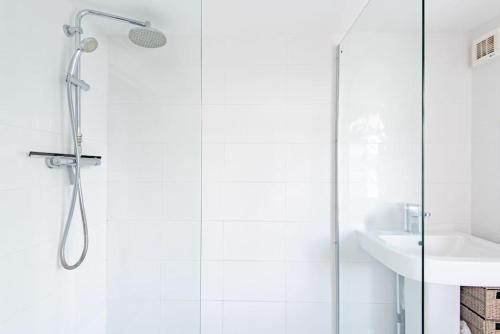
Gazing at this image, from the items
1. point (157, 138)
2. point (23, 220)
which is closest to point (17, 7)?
point (157, 138)

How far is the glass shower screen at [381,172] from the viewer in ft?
2.86

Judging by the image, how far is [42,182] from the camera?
3.61 feet

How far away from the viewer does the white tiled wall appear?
5.46ft

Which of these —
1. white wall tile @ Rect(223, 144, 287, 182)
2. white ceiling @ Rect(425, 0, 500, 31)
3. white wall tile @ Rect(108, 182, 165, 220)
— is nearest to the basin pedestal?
white wall tile @ Rect(223, 144, 287, 182)

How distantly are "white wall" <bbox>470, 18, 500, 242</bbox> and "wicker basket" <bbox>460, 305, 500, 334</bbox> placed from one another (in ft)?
1.43

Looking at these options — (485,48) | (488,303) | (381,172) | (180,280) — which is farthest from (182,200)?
(485,48)

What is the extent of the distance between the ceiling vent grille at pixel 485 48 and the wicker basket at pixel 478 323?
1.32 meters

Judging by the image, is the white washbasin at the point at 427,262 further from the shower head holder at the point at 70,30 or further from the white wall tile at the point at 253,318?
the shower head holder at the point at 70,30

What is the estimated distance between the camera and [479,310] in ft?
4.24

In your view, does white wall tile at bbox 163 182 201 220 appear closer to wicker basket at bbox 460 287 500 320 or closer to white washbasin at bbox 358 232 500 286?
white washbasin at bbox 358 232 500 286

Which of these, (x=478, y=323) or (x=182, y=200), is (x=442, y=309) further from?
(x=182, y=200)

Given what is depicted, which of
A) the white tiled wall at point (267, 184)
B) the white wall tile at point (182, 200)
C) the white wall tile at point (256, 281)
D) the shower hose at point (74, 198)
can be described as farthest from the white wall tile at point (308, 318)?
the shower hose at point (74, 198)

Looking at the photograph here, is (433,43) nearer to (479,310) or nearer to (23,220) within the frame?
(479,310)

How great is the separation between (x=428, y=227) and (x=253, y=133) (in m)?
1.18
